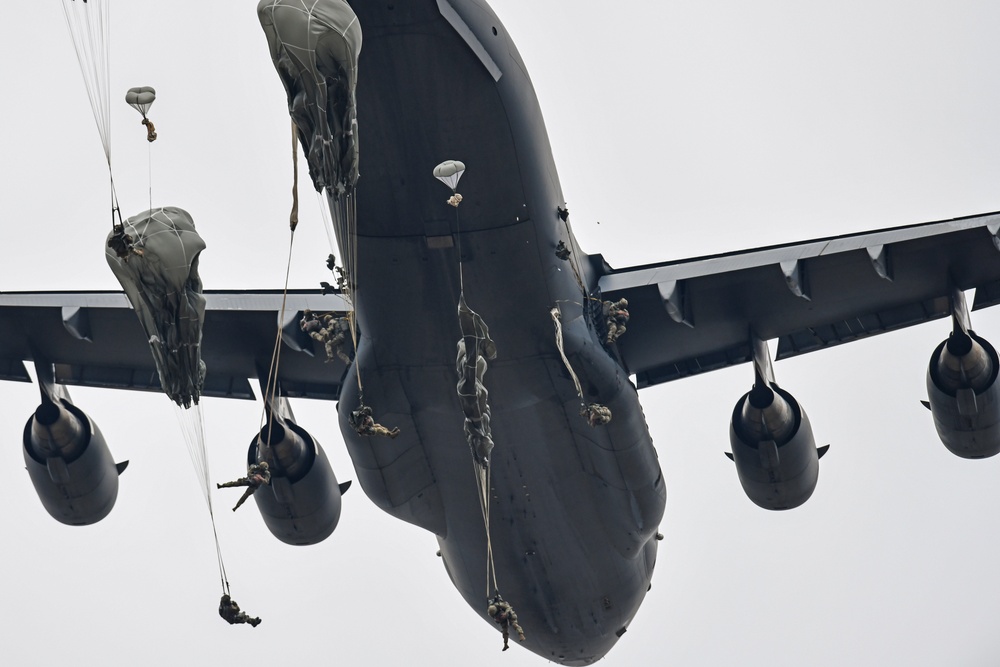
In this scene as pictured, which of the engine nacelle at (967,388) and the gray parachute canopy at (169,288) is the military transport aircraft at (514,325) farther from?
the gray parachute canopy at (169,288)

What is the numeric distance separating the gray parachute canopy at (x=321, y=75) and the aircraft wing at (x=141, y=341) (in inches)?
235

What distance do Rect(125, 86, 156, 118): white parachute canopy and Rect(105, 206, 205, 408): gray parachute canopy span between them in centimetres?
162

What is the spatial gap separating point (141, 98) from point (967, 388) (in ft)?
40.6

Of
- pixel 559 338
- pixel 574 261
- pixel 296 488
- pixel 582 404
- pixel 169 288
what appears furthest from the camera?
pixel 296 488

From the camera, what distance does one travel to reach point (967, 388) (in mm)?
22578

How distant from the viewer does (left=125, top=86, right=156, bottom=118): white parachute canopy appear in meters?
17.2

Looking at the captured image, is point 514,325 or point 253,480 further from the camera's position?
point 514,325

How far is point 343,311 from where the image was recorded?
74.1 feet

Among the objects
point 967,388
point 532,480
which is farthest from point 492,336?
point 967,388

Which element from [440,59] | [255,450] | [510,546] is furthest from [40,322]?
[440,59]

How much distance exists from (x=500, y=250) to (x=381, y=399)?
278 cm

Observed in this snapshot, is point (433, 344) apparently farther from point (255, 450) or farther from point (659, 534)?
point (659, 534)

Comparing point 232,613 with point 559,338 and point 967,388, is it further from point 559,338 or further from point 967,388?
point 967,388

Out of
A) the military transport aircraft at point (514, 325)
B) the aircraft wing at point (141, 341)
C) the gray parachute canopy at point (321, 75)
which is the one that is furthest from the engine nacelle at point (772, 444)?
the gray parachute canopy at point (321, 75)
